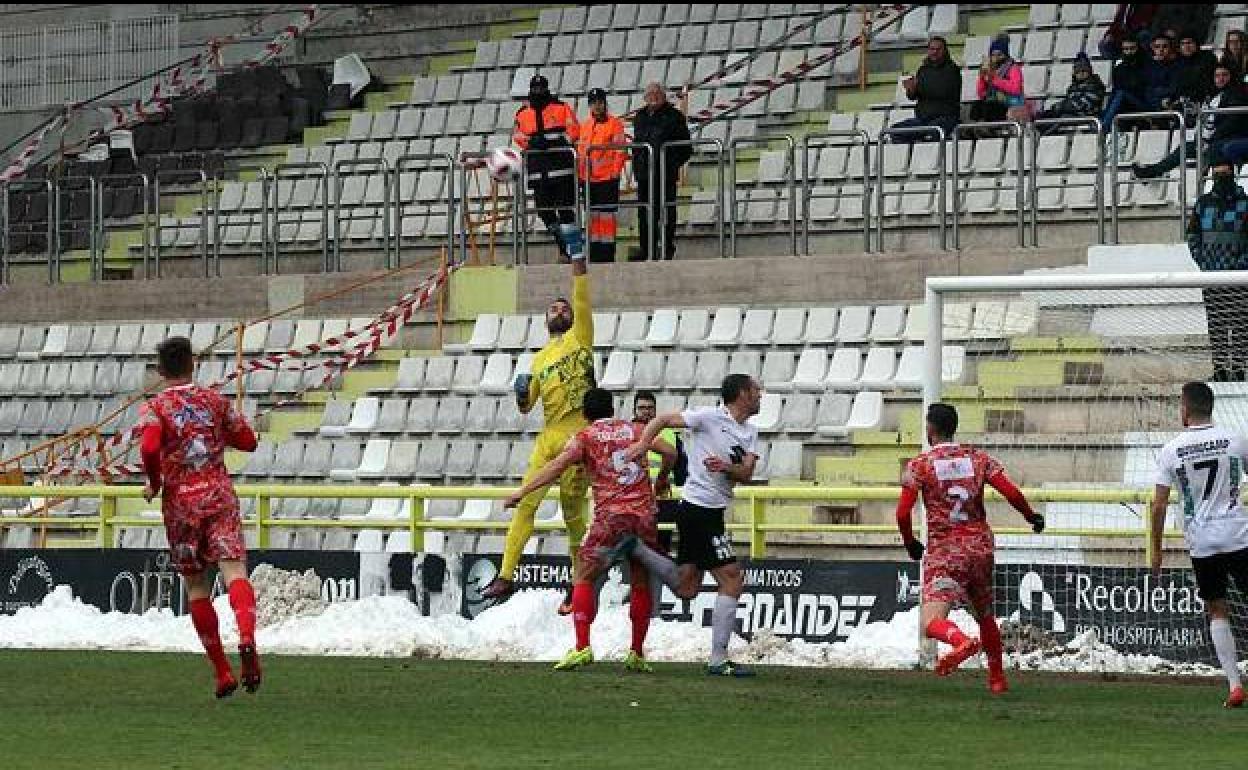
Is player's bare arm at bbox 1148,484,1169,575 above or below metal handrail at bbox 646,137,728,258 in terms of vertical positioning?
below

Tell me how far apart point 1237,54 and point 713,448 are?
9.00 metres

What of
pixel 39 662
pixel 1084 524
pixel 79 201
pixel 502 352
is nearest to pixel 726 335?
pixel 502 352

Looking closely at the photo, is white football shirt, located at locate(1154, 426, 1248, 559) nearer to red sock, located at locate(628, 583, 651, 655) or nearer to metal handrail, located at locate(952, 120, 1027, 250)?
red sock, located at locate(628, 583, 651, 655)

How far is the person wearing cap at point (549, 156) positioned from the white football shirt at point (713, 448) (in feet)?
34.4

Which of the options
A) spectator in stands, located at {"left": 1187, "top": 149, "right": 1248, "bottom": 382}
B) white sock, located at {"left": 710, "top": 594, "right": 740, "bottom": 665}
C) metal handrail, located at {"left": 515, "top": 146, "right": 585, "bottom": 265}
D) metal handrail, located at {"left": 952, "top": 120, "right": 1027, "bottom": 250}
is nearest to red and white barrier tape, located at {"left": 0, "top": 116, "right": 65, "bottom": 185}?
metal handrail, located at {"left": 515, "top": 146, "right": 585, "bottom": 265}

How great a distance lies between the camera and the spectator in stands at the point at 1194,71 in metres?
24.6

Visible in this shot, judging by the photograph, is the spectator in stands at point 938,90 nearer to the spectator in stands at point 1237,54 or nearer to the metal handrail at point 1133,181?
the metal handrail at point 1133,181

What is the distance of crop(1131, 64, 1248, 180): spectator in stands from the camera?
2270 cm

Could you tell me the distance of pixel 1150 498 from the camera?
18578mm

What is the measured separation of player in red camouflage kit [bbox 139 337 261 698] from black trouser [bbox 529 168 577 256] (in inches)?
502

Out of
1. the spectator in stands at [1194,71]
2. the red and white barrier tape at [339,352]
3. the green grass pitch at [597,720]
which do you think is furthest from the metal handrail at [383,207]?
the green grass pitch at [597,720]

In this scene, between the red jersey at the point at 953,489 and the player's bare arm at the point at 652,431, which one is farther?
the player's bare arm at the point at 652,431

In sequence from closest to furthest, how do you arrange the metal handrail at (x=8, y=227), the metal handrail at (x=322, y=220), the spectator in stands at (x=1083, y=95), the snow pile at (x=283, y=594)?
the snow pile at (x=283, y=594), the spectator in stands at (x=1083, y=95), the metal handrail at (x=322, y=220), the metal handrail at (x=8, y=227)

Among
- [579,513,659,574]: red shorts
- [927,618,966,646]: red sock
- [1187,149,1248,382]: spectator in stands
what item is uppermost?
[1187,149,1248,382]: spectator in stands
